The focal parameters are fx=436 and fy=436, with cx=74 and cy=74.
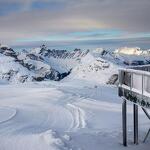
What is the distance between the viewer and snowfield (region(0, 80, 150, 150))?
1945cm

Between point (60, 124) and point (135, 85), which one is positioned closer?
point (135, 85)

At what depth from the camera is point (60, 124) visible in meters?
26.6

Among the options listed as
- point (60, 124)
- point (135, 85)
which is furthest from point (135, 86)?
point (60, 124)

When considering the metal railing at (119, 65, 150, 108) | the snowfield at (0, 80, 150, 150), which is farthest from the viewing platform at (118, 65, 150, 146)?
the snowfield at (0, 80, 150, 150)

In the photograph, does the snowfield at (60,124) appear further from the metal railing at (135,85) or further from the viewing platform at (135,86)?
the metal railing at (135,85)

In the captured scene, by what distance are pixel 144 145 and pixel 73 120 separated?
8.87 metres

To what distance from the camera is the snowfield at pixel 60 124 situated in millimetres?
19453

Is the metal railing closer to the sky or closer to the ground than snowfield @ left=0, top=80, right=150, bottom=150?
closer to the sky

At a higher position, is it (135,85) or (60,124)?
(135,85)

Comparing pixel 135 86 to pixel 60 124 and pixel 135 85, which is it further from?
pixel 60 124

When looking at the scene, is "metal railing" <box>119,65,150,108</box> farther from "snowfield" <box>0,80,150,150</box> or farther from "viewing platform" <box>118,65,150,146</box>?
"snowfield" <box>0,80,150,150</box>

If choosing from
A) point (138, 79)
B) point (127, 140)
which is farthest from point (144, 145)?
point (138, 79)

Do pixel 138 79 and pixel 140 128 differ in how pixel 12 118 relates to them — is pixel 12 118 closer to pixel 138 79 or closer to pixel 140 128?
pixel 140 128

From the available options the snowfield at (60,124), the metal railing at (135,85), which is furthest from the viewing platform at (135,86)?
the snowfield at (60,124)
